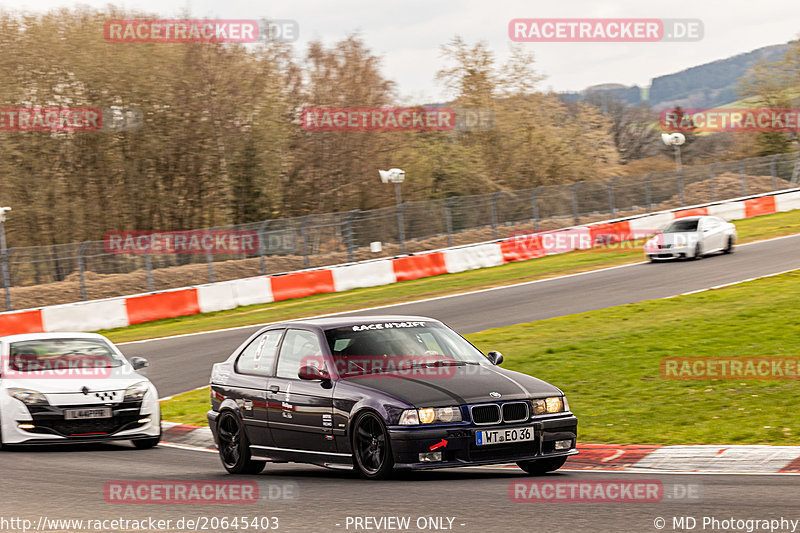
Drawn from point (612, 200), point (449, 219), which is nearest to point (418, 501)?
point (449, 219)

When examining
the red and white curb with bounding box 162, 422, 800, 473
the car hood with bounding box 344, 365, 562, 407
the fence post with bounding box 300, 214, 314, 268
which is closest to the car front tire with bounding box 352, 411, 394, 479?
the car hood with bounding box 344, 365, 562, 407

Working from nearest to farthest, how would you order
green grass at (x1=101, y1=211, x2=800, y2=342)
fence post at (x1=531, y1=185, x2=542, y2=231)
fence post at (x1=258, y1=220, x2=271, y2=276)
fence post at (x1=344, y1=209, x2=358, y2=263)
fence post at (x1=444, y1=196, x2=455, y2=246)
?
green grass at (x1=101, y1=211, x2=800, y2=342)
fence post at (x1=258, y1=220, x2=271, y2=276)
fence post at (x1=344, y1=209, x2=358, y2=263)
fence post at (x1=444, y1=196, x2=455, y2=246)
fence post at (x1=531, y1=185, x2=542, y2=231)

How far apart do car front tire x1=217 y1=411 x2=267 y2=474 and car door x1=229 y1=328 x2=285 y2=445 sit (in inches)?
5.0

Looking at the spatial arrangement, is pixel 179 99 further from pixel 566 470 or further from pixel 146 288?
pixel 566 470

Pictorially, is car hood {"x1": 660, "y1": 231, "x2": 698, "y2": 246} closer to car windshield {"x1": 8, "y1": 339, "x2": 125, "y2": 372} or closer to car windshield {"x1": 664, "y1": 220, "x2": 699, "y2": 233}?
car windshield {"x1": 664, "y1": 220, "x2": 699, "y2": 233}

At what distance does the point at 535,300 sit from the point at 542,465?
14190mm

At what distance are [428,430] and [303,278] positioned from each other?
21942 mm

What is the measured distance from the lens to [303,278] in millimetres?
29359

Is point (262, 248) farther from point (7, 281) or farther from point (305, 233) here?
point (7, 281)

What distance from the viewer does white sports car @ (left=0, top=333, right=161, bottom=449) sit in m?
11.6

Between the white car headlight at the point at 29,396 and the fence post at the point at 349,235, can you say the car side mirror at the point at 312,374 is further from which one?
the fence post at the point at 349,235

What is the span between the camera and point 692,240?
92.3 ft

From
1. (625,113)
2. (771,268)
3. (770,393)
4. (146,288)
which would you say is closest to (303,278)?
(146,288)

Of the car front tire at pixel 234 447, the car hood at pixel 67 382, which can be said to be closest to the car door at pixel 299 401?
the car front tire at pixel 234 447
